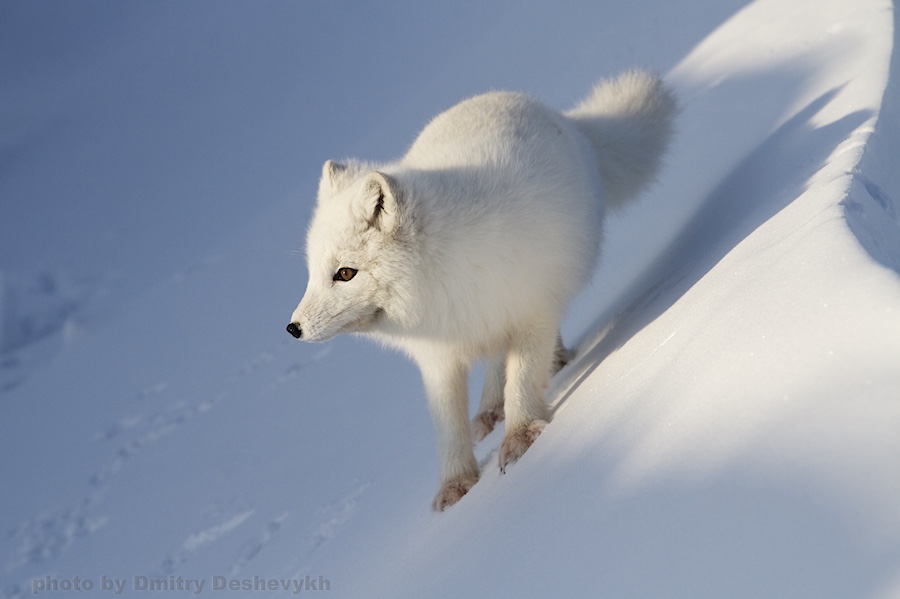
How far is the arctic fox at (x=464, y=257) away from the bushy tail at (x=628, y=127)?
394 mm

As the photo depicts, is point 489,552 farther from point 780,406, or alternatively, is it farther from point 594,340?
point 594,340

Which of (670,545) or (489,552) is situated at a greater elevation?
(670,545)

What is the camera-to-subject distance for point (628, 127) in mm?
3734

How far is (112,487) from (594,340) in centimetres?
269

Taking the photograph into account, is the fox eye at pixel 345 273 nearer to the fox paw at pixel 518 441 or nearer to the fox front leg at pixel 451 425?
the fox front leg at pixel 451 425

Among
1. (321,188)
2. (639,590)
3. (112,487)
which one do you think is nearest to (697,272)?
(321,188)

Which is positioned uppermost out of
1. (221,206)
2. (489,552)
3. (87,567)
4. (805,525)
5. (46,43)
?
(805,525)

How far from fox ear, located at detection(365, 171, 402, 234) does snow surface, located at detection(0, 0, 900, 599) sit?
72cm

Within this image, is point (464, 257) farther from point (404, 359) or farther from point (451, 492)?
point (404, 359)

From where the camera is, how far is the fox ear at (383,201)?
2.53 m

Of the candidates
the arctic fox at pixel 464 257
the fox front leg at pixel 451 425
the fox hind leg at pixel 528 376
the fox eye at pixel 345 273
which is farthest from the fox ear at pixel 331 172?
the fox hind leg at pixel 528 376

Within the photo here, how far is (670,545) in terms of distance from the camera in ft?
4.54

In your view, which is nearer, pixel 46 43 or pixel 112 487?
pixel 112 487

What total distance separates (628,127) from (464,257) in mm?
1407
